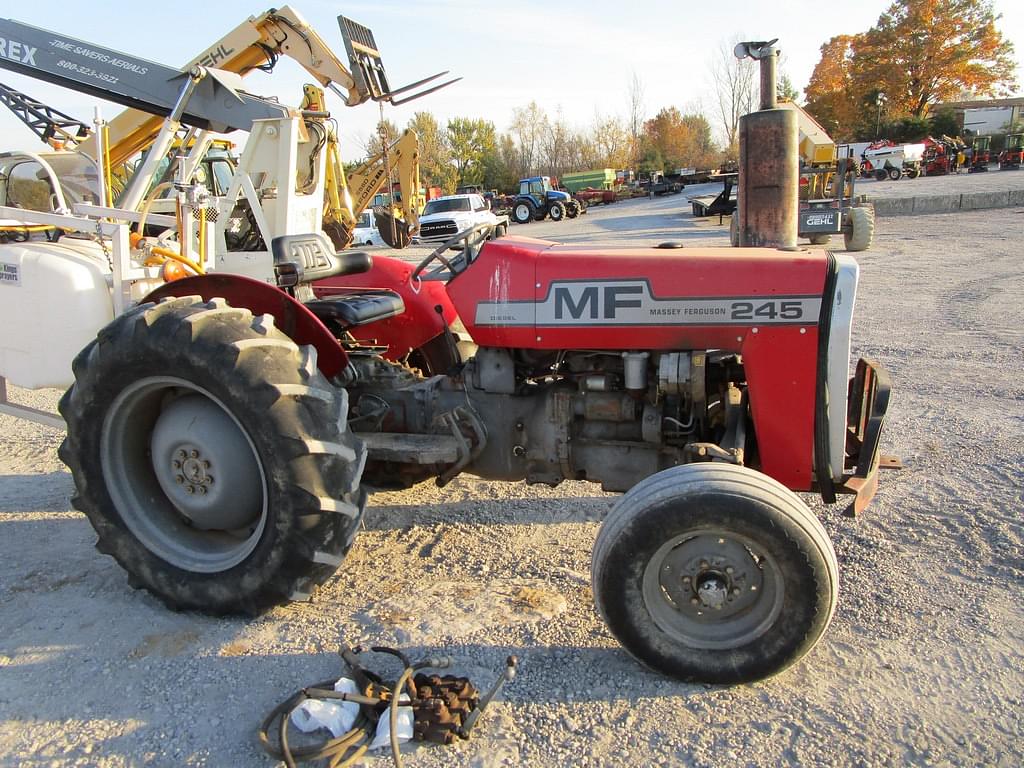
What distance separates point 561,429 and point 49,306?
101 inches

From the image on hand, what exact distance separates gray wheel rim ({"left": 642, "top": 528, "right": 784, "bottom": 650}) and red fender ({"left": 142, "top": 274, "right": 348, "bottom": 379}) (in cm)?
169

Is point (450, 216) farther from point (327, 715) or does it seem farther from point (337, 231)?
point (327, 715)

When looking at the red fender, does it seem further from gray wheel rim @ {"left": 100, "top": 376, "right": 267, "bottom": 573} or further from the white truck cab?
the white truck cab

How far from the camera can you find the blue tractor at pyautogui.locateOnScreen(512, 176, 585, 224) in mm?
35000

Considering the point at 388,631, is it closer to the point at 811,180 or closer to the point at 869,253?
the point at 869,253

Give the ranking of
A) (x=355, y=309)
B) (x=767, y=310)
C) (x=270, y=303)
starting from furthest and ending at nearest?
(x=355, y=309) < (x=270, y=303) < (x=767, y=310)

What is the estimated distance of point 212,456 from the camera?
10.6ft

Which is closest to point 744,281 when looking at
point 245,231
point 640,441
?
point 640,441

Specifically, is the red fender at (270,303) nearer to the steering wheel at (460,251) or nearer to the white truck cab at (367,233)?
the steering wheel at (460,251)

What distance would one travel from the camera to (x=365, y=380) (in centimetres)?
383

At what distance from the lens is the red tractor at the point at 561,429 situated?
271 centimetres

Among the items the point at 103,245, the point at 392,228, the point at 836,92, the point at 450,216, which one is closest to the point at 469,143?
the point at 836,92

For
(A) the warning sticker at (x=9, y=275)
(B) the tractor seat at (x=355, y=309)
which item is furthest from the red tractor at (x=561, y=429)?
(A) the warning sticker at (x=9, y=275)

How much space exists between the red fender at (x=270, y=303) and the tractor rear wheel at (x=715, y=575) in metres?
1.51
